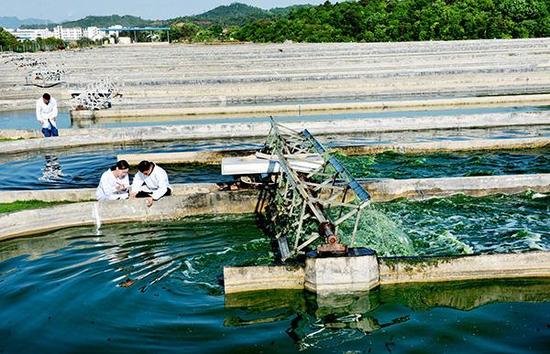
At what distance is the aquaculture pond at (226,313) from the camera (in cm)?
670

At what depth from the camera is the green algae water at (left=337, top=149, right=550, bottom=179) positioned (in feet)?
45.6

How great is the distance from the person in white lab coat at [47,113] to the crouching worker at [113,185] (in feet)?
21.4

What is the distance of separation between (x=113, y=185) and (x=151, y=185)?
2.24 ft

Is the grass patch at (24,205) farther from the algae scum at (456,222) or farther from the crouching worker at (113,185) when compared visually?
the algae scum at (456,222)

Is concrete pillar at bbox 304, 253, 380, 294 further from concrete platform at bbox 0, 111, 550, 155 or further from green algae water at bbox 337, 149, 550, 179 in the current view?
concrete platform at bbox 0, 111, 550, 155

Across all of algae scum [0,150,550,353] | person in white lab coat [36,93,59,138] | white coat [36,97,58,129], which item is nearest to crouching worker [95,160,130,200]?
algae scum [0,150,550,353]

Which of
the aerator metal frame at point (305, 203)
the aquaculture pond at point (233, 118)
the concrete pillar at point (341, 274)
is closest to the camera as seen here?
the concrete pillar at point (341, 274)

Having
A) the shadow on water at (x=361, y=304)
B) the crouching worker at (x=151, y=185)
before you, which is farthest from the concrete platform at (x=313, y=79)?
the shadow on water at (x=361, y=304)

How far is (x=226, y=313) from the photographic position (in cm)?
738

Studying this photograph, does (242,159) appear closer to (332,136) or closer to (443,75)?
(332,136)

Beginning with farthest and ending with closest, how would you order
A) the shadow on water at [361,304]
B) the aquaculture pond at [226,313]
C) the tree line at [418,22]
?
the tree line at [418,22] < the shadow on water at [361,304] < the aquaculture pond at [226,313]

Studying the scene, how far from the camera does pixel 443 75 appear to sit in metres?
29.8

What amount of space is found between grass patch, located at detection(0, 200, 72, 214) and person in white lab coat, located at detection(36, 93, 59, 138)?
5.82 metres

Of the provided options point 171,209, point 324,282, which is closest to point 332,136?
point 171,209
